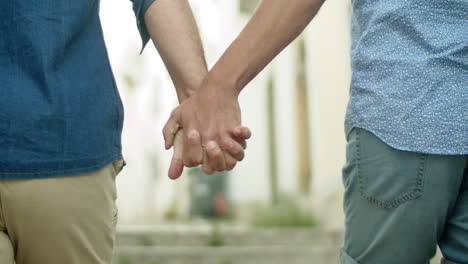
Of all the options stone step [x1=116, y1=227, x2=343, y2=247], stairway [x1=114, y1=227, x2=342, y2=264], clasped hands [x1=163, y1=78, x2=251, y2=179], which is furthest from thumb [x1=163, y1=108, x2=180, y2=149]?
stone step [x1=116, y1=227, x2=343, y2=247]

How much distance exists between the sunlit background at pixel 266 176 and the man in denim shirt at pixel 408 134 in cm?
96

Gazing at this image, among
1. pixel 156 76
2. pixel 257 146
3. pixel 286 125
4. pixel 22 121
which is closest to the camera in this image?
pixel 22 121

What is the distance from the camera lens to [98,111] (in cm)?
153

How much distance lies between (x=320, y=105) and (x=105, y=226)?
29.3ft

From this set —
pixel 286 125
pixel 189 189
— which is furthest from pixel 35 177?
pixel 189 189

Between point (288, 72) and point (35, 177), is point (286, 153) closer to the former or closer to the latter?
point (288, 72)

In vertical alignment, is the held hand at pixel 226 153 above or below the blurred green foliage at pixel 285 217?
above

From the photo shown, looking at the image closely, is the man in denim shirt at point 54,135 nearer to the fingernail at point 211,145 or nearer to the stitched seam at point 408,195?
the fingernail at point 211,145

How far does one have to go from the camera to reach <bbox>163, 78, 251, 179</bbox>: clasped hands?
74.7 inches

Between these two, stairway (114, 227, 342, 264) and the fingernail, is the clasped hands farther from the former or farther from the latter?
stairway (114, 227, 342, 264)

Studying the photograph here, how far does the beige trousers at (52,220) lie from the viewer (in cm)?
146

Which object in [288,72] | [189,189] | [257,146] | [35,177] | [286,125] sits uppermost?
[35,177]

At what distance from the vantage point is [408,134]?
138cm

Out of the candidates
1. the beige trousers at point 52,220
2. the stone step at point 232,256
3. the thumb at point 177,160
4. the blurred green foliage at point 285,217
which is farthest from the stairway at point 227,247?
the beige trousers at point 52,220
